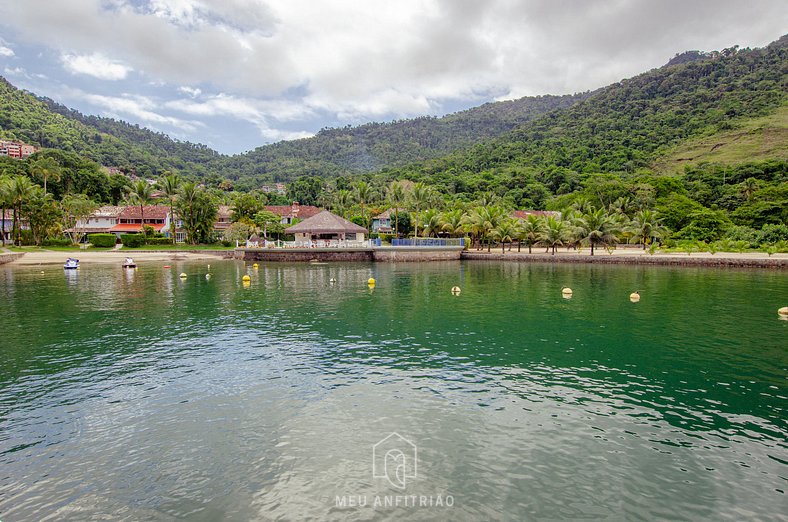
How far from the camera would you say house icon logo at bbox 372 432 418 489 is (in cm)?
964

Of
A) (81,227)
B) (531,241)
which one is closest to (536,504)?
(531,241)

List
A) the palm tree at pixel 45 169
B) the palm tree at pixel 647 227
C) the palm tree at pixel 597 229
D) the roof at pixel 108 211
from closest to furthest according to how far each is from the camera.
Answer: the palm tree at pixel 597 229, the palm tree at pixel 647 227, the palm tree at pixel 45 169, the roof at pixel 108 211

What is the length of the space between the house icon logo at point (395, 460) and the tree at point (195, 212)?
83.3 meters

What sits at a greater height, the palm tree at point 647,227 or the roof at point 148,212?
the roof at point 148,212

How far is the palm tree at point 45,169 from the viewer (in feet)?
301

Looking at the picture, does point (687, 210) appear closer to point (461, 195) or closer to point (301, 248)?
point (461, 195)

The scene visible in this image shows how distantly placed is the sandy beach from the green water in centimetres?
4313

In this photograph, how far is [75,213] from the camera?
84.1 m

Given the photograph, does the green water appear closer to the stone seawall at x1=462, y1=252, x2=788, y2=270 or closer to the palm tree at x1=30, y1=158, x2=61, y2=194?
the stone seawall at x1=462, y1=252, x2=788, y2=270

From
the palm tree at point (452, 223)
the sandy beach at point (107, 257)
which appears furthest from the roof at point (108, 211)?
the palm tree at point (452, 223)

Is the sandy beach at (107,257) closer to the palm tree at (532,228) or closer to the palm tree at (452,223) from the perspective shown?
the palm tree at (452,223)

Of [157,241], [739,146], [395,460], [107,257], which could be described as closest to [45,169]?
[157,241]

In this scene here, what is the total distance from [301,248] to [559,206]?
67573 mm

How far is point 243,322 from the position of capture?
998 inches
